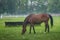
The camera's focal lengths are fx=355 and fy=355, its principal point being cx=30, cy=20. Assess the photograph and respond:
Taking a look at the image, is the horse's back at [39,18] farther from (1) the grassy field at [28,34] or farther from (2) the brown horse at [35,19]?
(1) the grassy field at [28,34]

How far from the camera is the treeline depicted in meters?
5.13

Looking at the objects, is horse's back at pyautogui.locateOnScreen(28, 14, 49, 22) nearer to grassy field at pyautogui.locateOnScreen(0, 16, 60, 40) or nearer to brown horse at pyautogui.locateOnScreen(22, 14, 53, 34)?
brown horse at pyautogui.locateOnScreen(22, 14, 53, 34)

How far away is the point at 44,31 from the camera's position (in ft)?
16.9

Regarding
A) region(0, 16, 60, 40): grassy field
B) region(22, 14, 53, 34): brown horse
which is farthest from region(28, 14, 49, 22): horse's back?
region(0, 16, 60, 40): grassy field

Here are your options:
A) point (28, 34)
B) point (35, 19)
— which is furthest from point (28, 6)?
point (28, 34)

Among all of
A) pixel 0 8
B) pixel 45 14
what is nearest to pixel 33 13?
A: pixel 45 14

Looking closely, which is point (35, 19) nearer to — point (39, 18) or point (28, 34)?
point (39, 18)

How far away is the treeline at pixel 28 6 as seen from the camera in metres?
5.13

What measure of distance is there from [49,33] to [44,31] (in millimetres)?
78

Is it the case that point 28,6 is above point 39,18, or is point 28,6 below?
above

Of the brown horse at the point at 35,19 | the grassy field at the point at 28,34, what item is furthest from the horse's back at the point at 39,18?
the grassy field at the point at 28,34

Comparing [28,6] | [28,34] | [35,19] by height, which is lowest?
[28,34]

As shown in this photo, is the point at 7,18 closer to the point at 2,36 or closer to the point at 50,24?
the point at 2,36

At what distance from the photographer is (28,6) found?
519 cm
